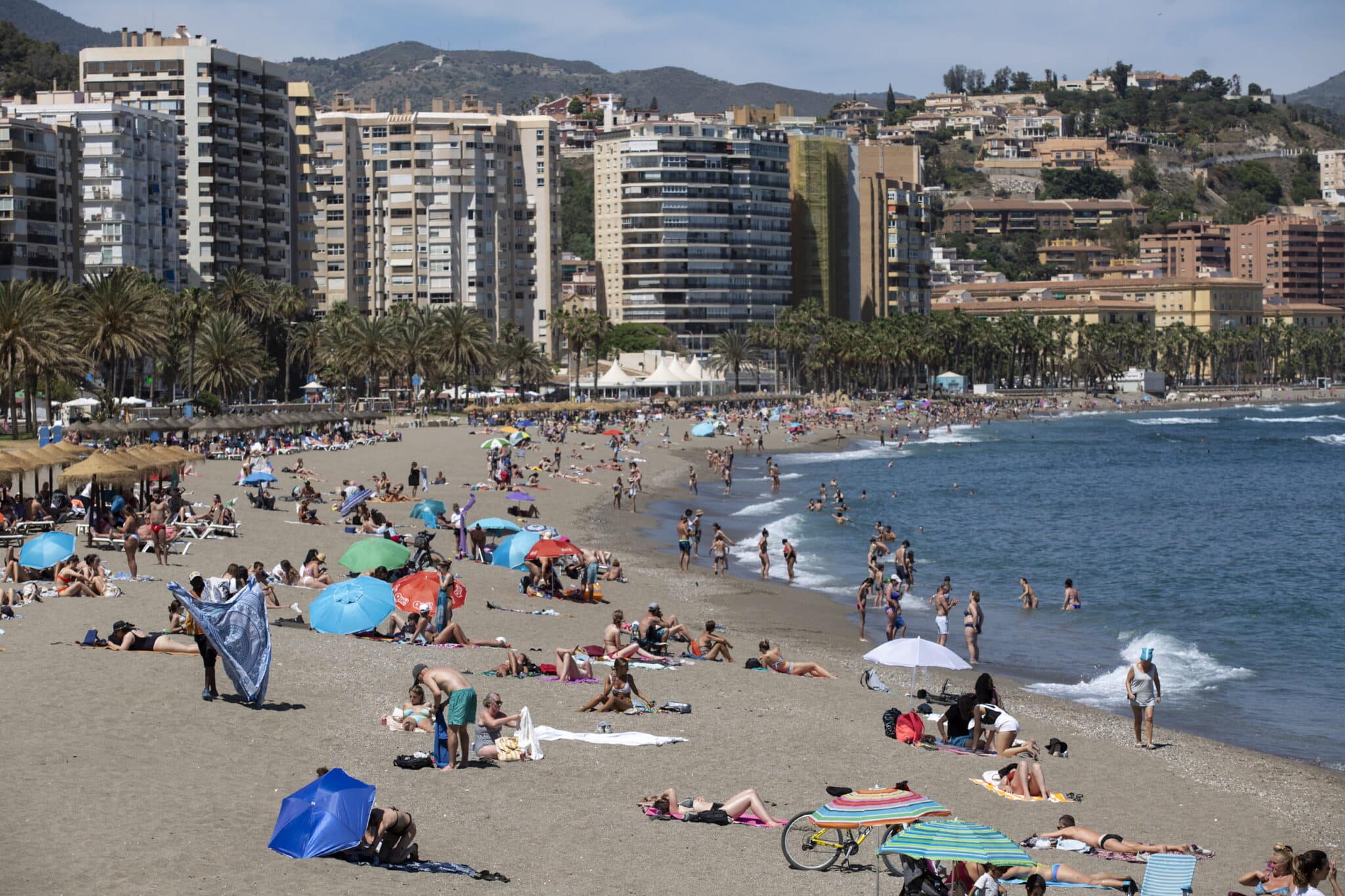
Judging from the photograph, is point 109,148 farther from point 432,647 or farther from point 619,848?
point 619,848

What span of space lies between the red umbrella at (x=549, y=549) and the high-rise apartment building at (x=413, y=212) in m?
109

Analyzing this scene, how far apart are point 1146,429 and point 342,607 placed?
4097 inches

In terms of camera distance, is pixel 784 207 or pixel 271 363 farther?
pixel 784 207

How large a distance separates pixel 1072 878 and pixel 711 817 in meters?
3.10

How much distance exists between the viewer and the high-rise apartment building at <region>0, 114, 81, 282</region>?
86.8m

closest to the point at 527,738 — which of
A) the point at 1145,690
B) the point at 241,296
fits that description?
the point at 1145,690

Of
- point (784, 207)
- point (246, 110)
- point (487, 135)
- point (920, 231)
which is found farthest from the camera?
point (920, 231)

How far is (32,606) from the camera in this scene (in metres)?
21.2

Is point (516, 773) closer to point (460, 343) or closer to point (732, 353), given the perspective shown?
point (460, 343)

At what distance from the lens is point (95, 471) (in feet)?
94.4

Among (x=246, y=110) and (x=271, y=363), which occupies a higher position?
(x=246, y=110)

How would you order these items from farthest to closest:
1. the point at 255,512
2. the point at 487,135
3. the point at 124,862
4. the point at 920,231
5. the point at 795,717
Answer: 1. the point at 920,231
2. the point at 487,135
3. the point at 255,512
4. the point at 795,717
5. the point at 124,862

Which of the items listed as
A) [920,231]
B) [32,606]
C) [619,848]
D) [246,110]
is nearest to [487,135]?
[246,110]

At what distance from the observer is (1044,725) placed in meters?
19.5
